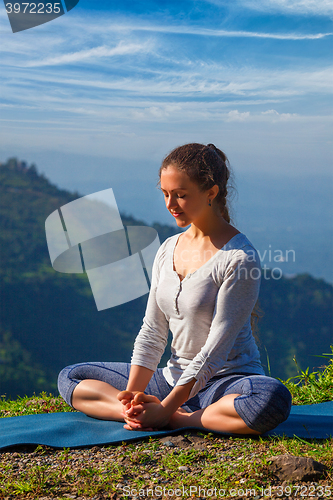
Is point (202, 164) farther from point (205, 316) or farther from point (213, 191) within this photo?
point (205, 316)

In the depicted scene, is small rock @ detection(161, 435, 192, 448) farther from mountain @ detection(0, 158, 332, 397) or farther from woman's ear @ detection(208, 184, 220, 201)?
mountain @ detection(0, 158, 332, 397)

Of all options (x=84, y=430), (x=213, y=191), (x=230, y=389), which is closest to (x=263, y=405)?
(x=230, y=389)

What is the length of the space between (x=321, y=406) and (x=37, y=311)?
1047cm

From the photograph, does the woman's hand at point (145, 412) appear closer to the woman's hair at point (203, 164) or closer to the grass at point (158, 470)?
the grass at point (158, 470)

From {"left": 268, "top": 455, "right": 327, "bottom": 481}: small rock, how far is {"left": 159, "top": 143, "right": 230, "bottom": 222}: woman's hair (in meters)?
1.25

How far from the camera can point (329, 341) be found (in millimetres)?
3244

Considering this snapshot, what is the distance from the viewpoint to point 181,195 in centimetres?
218

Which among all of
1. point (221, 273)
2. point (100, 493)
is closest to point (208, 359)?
point (221, 273)

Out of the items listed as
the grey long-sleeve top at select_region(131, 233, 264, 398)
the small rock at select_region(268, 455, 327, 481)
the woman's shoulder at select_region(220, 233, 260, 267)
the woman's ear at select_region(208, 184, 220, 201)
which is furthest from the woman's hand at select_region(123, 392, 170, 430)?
the woman's ear at select_region(208, 184, 220, 201)

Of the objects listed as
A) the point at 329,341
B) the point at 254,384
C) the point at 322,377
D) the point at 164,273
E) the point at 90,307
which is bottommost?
the point at 90,307

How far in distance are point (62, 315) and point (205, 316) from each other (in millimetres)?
10113

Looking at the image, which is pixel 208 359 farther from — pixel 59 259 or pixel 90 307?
pixel 90 307

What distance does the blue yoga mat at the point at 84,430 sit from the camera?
2.13m

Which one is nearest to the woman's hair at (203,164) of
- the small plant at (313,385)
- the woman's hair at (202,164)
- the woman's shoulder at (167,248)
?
the woman's hair at (202,164)
